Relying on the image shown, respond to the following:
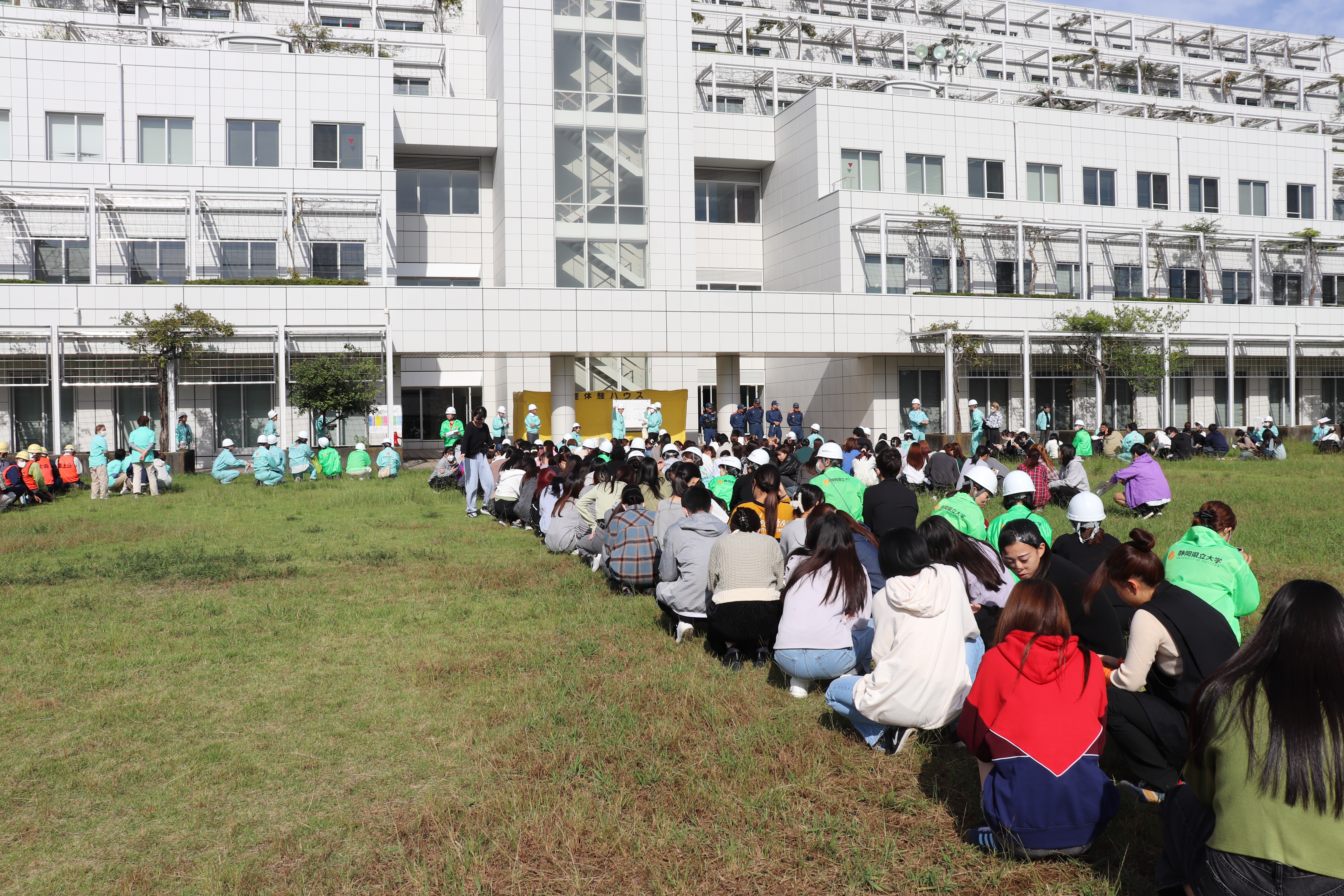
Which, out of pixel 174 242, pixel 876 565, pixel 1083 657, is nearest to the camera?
pixel 1083 657

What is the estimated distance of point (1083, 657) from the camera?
3.96 metres

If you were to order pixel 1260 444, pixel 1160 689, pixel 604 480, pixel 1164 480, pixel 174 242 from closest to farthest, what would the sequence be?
1. pixel 1160 689
2. pixel 604 480
3. pixel 1164 480
4. pixel 1260 444
5. pixel 174 242

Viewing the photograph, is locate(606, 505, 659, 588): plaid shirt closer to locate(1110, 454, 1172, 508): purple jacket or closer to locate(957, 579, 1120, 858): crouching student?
locate(957, 579, 1120, 858): crouching student

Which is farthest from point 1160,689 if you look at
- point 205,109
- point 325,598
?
point 205,109

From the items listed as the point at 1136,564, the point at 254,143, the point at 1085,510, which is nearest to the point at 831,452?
the point at 1085,510

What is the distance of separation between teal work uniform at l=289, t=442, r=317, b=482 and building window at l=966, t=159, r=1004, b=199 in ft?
84.8

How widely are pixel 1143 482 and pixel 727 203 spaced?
2637cm

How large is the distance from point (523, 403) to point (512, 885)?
27.5 metres

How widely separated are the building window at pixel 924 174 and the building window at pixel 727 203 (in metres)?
5.97

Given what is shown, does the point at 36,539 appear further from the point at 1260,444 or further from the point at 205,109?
the point at 1260,444

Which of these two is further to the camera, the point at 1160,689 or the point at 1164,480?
the point at 1164,480

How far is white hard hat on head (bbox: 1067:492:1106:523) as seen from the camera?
252 inches

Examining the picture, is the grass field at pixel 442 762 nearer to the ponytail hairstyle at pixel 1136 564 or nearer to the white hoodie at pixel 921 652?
the white hoodie at pixel 921 652

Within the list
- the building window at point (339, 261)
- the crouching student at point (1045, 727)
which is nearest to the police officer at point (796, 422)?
the building window at point (339, 261)
